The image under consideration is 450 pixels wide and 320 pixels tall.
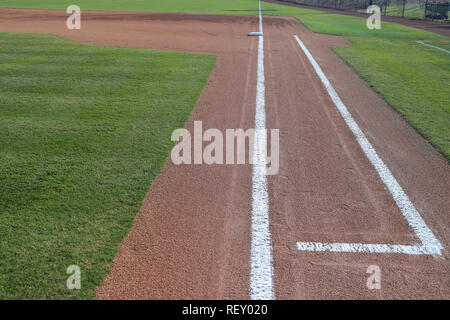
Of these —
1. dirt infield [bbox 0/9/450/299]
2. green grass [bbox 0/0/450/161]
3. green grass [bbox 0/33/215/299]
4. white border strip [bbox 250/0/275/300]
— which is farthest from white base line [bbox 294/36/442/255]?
green grass [bbox 0/33/215/299]

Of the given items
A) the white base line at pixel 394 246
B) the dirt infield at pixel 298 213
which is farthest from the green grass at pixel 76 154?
the white base line at pixel 394 246

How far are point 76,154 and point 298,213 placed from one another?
3.78 m

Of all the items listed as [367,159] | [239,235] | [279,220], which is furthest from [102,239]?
[367,159]

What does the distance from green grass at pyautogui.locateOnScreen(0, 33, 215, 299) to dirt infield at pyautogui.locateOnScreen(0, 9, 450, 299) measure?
13.5 inches

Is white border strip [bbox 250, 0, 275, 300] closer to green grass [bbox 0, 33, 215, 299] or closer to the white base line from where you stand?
the white base line

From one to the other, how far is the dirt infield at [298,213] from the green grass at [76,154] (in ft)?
1.13

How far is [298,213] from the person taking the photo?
4.82m

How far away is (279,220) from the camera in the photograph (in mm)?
4676

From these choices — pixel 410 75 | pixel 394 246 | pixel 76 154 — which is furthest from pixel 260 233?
pixel 410 75

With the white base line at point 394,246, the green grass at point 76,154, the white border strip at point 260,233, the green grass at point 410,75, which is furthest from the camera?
the green grass at point 410,75

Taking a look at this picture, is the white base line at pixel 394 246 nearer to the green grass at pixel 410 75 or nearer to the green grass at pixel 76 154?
the green grass at pixel 410 75

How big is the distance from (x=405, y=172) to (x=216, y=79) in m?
6.78

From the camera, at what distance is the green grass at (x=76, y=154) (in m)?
3.94

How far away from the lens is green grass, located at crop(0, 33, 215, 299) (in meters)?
3.94
